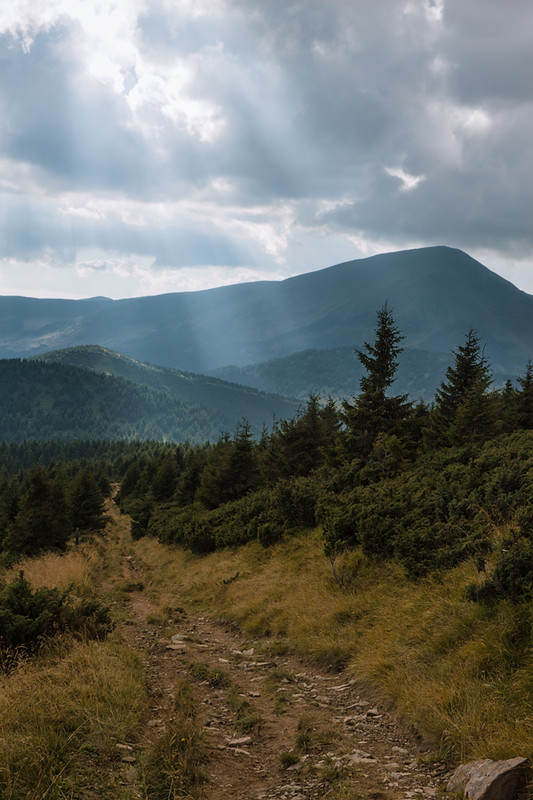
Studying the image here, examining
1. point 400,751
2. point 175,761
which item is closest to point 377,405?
point 400,751

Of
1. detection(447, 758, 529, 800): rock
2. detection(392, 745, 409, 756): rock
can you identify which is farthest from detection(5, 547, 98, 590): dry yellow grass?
detection(447, 758, 529, 800): rock

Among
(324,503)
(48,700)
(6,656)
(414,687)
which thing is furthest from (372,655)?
(324,503)

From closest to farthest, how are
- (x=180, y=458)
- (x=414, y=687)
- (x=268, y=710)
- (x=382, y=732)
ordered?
(x=382, y=732)
(x=414, y=687)
(x=268, y=710)
(x=180, y=458)

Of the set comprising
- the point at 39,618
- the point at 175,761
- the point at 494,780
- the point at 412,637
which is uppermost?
the point at 494,780

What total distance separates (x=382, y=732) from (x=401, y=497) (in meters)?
7.58

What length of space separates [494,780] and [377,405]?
904 inches

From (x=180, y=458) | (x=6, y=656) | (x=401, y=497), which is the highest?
(x=401, y=497)

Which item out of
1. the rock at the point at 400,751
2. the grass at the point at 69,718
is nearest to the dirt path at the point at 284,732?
the rock at the point at 400,751

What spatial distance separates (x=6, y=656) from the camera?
818cm

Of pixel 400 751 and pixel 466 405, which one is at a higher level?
pixel 466 405

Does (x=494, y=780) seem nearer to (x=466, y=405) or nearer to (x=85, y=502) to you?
(x=466, y=405)

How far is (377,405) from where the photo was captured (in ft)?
87.8

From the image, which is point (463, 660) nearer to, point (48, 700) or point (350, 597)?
point (350, 597)

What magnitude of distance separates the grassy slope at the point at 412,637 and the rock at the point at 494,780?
0.25m
